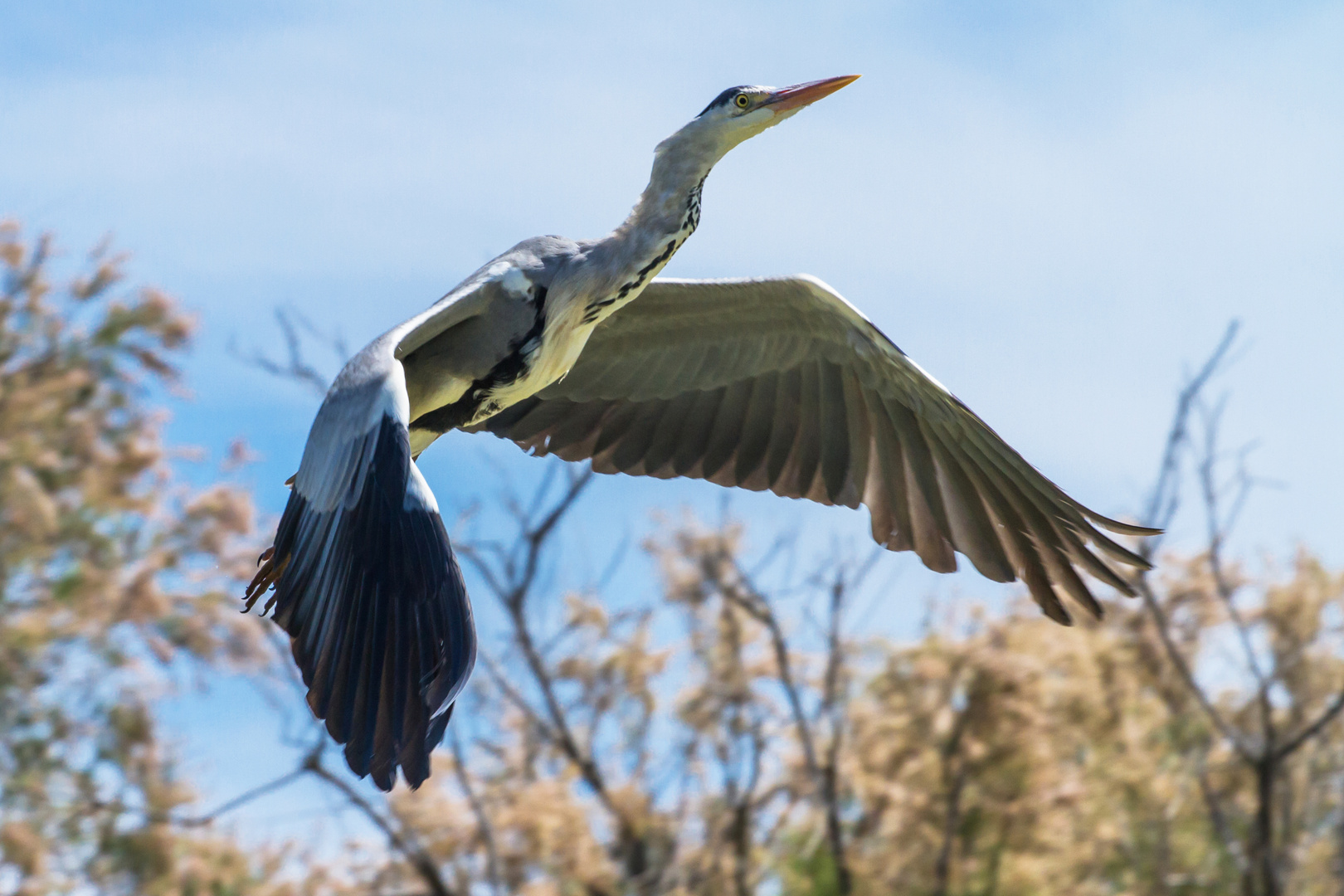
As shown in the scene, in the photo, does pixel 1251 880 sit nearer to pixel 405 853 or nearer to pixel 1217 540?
pixel 1217 540

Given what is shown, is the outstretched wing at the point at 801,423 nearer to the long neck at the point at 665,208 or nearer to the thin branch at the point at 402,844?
the long neck at the point at 665,208

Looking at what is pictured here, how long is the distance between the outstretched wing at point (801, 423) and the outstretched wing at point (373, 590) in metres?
1.89

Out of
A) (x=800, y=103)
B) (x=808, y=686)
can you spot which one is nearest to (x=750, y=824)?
(x=808, y=686)

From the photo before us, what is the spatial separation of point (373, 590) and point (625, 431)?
2.47 m

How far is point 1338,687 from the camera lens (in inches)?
406

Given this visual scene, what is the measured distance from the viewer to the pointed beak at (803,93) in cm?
497

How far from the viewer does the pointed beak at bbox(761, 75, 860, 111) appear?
4973 millimetres

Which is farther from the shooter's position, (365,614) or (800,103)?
(800,103)

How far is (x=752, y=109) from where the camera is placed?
4.97m

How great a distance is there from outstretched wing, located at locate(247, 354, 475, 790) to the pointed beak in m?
1.65

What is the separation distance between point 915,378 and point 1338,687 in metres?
6.16

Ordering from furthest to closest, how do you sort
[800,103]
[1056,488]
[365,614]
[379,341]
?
[1056,488] < [800,103] < [379,341] < [365,614]

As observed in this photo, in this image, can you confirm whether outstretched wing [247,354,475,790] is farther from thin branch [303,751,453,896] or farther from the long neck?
thin branch [303,751,453,896]

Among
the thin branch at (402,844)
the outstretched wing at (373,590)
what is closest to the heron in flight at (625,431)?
the outstretched wing at (373,590)
